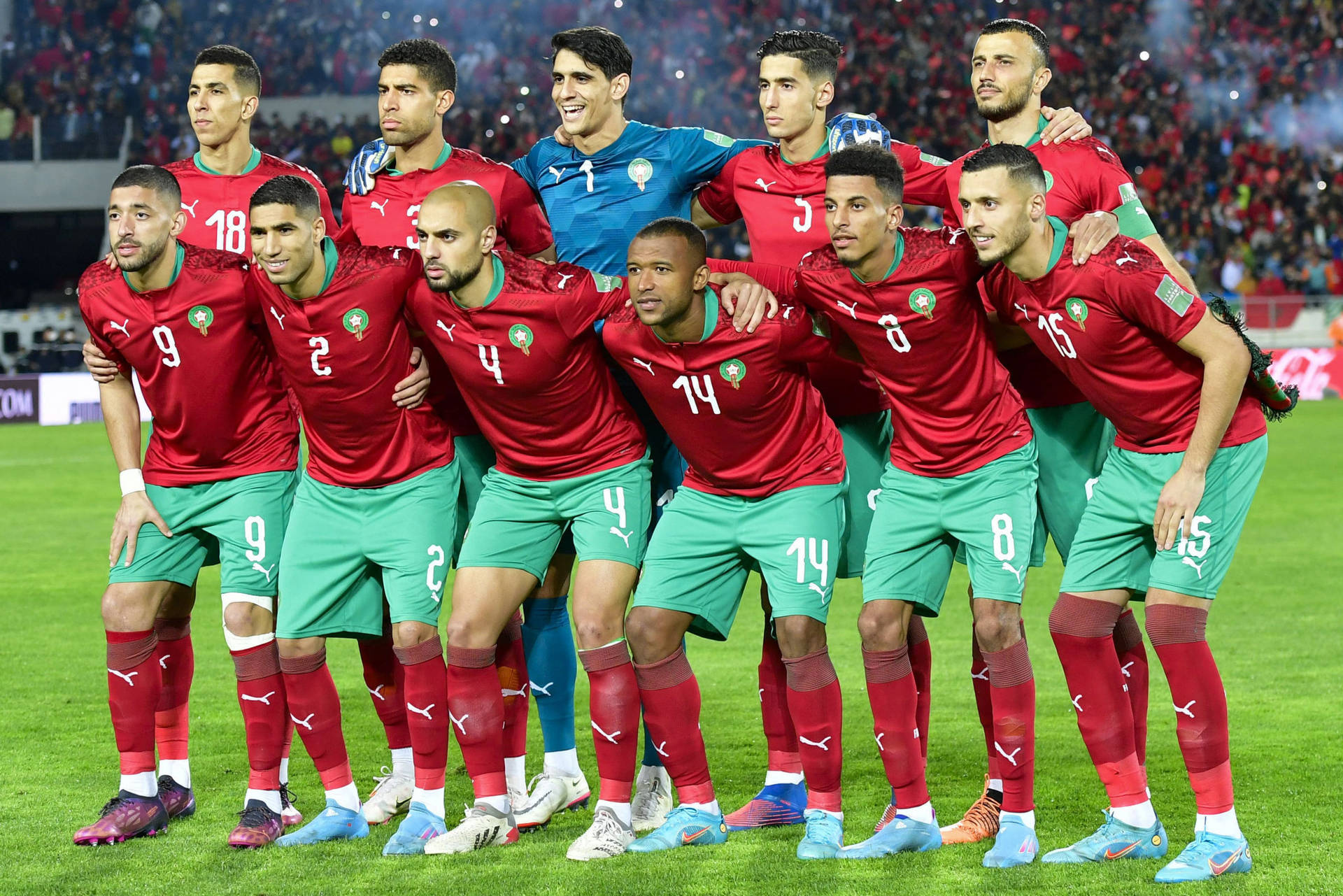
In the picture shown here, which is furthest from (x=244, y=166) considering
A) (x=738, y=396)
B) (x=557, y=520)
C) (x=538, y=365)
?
(x=738, y=396)

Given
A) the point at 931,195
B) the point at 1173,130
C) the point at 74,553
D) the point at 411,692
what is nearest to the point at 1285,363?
the point at 1173,130

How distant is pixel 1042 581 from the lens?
10.9m

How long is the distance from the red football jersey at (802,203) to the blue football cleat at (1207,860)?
192 cm

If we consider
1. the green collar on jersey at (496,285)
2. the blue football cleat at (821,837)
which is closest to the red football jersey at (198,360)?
the green collar on jersey at (496,285)

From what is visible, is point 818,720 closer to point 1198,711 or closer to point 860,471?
point 860,471

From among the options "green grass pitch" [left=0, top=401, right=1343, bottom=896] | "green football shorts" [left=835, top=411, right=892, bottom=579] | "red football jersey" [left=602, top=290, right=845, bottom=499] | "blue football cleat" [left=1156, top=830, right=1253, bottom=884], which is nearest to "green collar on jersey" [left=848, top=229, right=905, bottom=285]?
"red football jersey" [left=602, top=290, right=845, bottom=499]

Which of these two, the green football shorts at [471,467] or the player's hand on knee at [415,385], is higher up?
the player's hand on knee at [415,385]

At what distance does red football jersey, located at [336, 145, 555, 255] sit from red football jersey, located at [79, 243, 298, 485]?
56 cm

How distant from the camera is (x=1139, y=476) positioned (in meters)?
4.75

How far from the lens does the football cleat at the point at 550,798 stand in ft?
17.7

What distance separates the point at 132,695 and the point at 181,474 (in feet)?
2.64

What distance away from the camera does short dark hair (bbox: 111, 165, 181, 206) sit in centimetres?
532

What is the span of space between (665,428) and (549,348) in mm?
487

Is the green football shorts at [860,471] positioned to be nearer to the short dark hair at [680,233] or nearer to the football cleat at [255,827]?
the short dark hair at [680,233]
